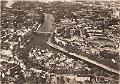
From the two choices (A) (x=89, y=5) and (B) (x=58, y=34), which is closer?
(B) (x=58, y=34)

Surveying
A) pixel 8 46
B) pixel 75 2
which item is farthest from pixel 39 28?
pixel 75 2

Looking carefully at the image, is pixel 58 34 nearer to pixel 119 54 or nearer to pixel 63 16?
pixel 63 16

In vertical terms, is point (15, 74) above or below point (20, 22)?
below

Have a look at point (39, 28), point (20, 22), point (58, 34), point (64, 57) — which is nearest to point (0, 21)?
point (20, 22)

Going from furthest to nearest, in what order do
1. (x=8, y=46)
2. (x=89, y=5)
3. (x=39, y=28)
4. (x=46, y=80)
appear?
(x=89, y=5), (x=39, y=28), (x=8, y=46), (x=46, y=80)

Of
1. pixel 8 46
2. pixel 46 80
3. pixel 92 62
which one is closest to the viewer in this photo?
pixel 46 80

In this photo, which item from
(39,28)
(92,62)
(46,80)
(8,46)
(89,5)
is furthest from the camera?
(89,5)

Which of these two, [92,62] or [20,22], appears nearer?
[92,62]

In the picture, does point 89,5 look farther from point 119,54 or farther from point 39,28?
point 119,54

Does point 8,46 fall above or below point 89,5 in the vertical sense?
below
